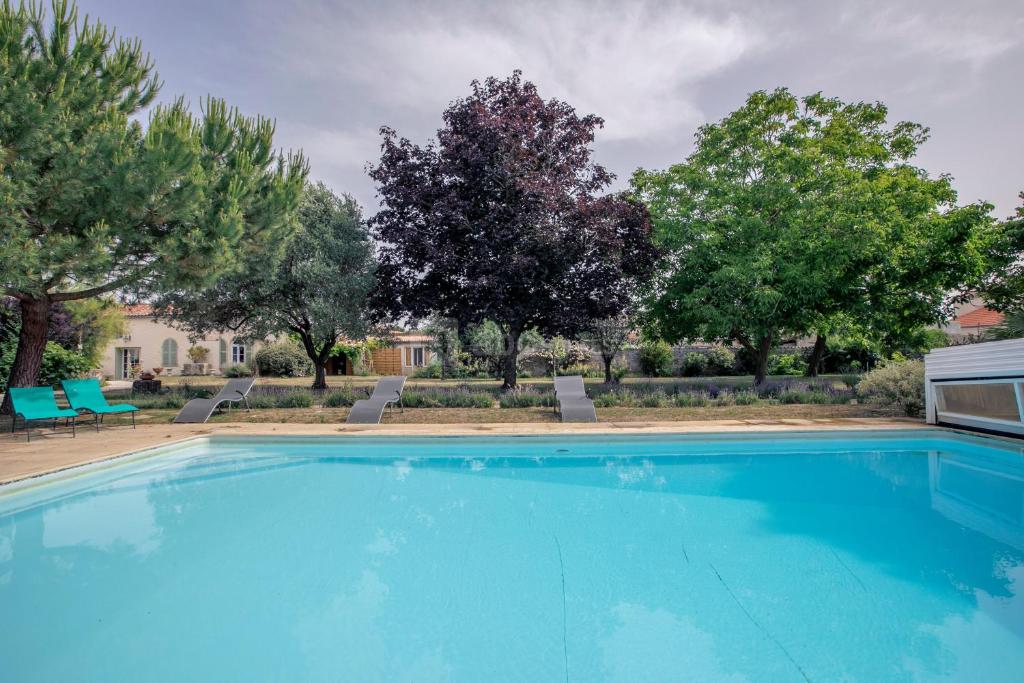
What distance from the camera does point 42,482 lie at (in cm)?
595

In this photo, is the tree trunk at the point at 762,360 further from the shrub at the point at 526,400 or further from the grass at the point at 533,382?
the shrub at the point at 526,400


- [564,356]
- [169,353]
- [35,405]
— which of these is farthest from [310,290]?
[169,353]

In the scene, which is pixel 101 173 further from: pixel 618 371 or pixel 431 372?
pixel 431 372

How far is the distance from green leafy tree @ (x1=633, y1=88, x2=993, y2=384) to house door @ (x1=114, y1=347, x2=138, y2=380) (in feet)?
104

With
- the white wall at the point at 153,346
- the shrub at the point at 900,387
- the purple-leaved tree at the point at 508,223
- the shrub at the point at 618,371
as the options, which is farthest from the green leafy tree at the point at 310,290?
the white wall at the point at 153,346

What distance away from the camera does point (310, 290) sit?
16734 mm

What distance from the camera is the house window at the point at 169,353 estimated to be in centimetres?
3281

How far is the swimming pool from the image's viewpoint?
286cm

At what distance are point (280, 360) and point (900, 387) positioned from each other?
2654cm

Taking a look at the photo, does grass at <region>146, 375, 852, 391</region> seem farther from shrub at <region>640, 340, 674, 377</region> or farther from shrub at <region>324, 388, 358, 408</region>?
shrub at <region>324, 388, 358, 408</region>

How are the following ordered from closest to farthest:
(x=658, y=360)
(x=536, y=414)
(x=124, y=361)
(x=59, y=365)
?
1. (x=536, y=414)
2. (x=59, y=365)
3. (x=658, y=360)
4. (x=124, y=361)

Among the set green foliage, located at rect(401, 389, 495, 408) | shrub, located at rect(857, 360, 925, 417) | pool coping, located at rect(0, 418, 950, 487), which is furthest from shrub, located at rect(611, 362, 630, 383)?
pool coping, located at rect(0, 418, 950, 487)

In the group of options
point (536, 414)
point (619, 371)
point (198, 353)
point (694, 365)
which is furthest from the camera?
point (198, 353)

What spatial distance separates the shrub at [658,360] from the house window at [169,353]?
90.0ft
